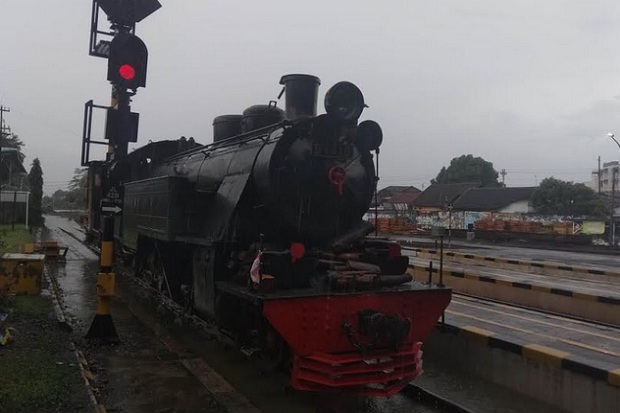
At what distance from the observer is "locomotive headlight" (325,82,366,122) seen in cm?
632

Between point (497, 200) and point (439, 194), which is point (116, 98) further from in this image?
point (439, 194)

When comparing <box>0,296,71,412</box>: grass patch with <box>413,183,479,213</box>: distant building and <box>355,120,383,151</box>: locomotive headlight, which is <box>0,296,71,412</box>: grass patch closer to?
<box>355,120,383,151</box>: locomotive headlight

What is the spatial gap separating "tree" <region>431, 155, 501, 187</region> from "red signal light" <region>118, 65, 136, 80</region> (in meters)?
74.8

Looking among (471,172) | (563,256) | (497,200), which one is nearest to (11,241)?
(563,256)

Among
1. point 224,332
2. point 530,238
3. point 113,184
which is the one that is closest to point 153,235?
point 113,184

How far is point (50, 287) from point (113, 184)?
4.92 meters

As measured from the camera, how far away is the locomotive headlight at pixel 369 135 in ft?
22.3

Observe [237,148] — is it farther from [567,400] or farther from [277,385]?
[567,400]

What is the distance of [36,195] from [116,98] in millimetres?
41784

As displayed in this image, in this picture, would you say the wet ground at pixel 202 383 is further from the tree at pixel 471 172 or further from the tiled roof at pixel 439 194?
the tree at pixel 471 172

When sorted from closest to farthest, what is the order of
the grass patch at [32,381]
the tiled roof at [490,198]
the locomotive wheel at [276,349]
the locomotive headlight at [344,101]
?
the grass patch at [32,381] < the locomotive wheel at [276,349] < the locomotive headlight at [344,101] < the tiled roof at [490,198]

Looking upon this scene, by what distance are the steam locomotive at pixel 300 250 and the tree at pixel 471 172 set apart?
74.2 metres

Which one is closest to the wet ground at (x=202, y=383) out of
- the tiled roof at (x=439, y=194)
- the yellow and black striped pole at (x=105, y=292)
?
the yellow and black striped pole at (x=105, y=292)

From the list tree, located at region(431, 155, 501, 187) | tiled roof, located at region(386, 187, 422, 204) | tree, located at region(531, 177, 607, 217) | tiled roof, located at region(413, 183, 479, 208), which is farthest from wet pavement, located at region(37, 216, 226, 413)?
tree, located at region(431, 155, 501, 187)
